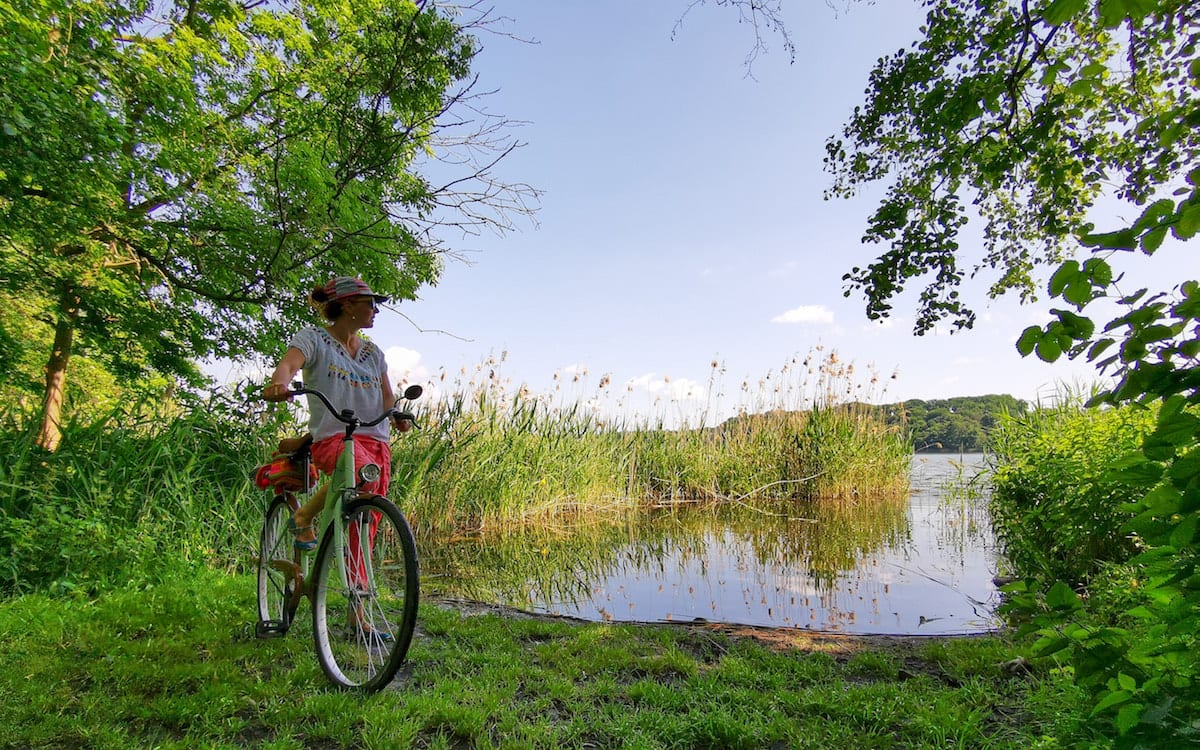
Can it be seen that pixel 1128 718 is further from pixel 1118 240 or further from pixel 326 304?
pixel 326 304

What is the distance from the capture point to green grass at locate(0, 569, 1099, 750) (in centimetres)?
228

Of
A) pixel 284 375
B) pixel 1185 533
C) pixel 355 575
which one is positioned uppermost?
pixel 284 375

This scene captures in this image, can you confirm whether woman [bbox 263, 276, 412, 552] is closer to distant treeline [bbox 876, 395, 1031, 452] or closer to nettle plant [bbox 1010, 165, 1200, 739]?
nettle plant [bbox 1010, 165, 1200, 739]

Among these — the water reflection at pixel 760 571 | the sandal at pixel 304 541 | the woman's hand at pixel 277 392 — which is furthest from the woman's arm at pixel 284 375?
the water reflection at pixel 760 571

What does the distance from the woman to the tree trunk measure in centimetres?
334

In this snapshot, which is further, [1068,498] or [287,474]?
[1068,498]

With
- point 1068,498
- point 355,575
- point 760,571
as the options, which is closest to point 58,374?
point 355,575

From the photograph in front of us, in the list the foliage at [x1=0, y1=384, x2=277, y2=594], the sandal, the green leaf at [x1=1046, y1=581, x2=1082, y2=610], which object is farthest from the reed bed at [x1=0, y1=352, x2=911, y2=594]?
the green leaf at [x1=1046, y1=581, x2=1082, y2=610]

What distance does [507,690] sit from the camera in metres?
2.70

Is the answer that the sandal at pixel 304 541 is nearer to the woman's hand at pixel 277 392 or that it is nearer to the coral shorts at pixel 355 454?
the coral shorts at pixel 355 454

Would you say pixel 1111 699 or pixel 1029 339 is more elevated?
pixel 1029 339

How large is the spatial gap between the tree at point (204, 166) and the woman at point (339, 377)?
2.02 m

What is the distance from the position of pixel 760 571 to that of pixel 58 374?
6.90 metres

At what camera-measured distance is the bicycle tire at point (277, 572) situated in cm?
306
